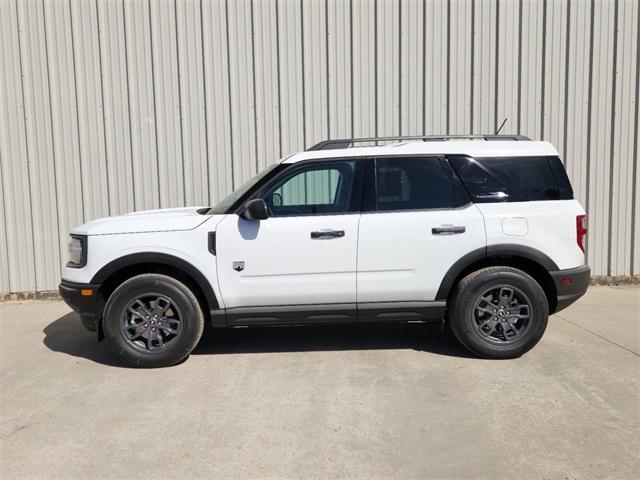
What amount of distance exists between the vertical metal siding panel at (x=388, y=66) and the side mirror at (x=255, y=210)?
11.6ft

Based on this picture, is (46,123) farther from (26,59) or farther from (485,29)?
(485,29)

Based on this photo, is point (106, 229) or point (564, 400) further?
point (106, 229)

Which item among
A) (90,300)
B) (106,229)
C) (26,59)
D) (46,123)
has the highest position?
(26,59)

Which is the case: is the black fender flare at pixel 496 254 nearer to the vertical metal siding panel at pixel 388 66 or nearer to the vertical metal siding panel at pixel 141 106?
the vertical metal siding panel at pixel 388 66

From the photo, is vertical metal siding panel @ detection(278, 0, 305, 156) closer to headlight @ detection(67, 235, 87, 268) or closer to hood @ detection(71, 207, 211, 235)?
hood @ detection(71, 207, 211, 235)

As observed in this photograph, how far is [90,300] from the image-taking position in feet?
14.4

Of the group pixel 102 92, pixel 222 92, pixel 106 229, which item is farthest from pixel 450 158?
pixel 102 92

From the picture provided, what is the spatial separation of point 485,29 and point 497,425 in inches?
231

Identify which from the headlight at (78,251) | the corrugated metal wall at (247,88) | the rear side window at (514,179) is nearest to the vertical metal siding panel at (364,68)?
the corrugated metal wall at (247,88)

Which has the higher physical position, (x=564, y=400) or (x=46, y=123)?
(x=46, y=123)

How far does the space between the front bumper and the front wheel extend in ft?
10.2

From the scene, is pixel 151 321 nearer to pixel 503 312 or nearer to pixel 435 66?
pixel 503 312

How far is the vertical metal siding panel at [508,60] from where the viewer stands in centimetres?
723

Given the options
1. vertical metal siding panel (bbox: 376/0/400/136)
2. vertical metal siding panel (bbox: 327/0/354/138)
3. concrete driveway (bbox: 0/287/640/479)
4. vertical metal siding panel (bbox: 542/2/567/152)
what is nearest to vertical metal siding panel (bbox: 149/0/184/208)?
vertical metal siding panel (bbox: 327/0/354/138)
